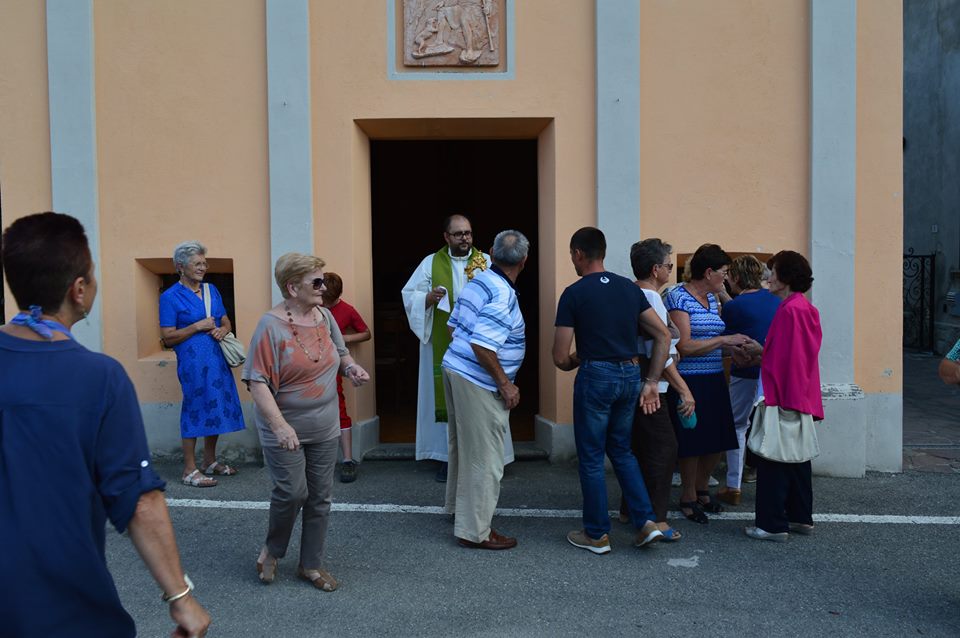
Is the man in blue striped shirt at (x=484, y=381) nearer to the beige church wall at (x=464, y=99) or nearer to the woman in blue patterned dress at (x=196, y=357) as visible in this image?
the beige church wall at (x=464, y=99)

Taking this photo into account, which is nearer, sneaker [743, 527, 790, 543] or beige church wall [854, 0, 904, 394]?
sneaker [743, 527, 790, 543]

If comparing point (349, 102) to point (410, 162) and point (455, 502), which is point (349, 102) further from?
point (410, 162)

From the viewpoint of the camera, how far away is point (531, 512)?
224 inches

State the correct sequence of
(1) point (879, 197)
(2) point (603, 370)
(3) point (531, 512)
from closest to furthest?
(2) point (603, 370)
(3) point (531, 512)
(1) point (879, 197)

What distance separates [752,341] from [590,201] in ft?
6.20

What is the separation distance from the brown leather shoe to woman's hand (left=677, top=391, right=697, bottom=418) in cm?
131

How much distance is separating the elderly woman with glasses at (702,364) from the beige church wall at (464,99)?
149cm

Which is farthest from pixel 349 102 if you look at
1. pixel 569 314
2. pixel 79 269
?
pixel 79 269

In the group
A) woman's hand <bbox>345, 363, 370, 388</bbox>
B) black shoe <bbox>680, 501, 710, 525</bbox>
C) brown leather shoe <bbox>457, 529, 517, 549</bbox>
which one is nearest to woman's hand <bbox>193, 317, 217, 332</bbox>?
woman's hand <bbox>345, 363, 370, 388</bbox>

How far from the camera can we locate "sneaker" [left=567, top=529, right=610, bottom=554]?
4887 mm

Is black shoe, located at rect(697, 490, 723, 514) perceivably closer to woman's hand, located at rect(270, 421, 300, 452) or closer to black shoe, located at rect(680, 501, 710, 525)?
black shoe, located at rect(680, 501, 710, 525)

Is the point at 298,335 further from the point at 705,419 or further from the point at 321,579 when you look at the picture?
the point at 705,419

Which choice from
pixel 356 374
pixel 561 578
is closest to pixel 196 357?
pixel 356 374

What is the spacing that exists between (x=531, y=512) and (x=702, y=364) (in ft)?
5.04
